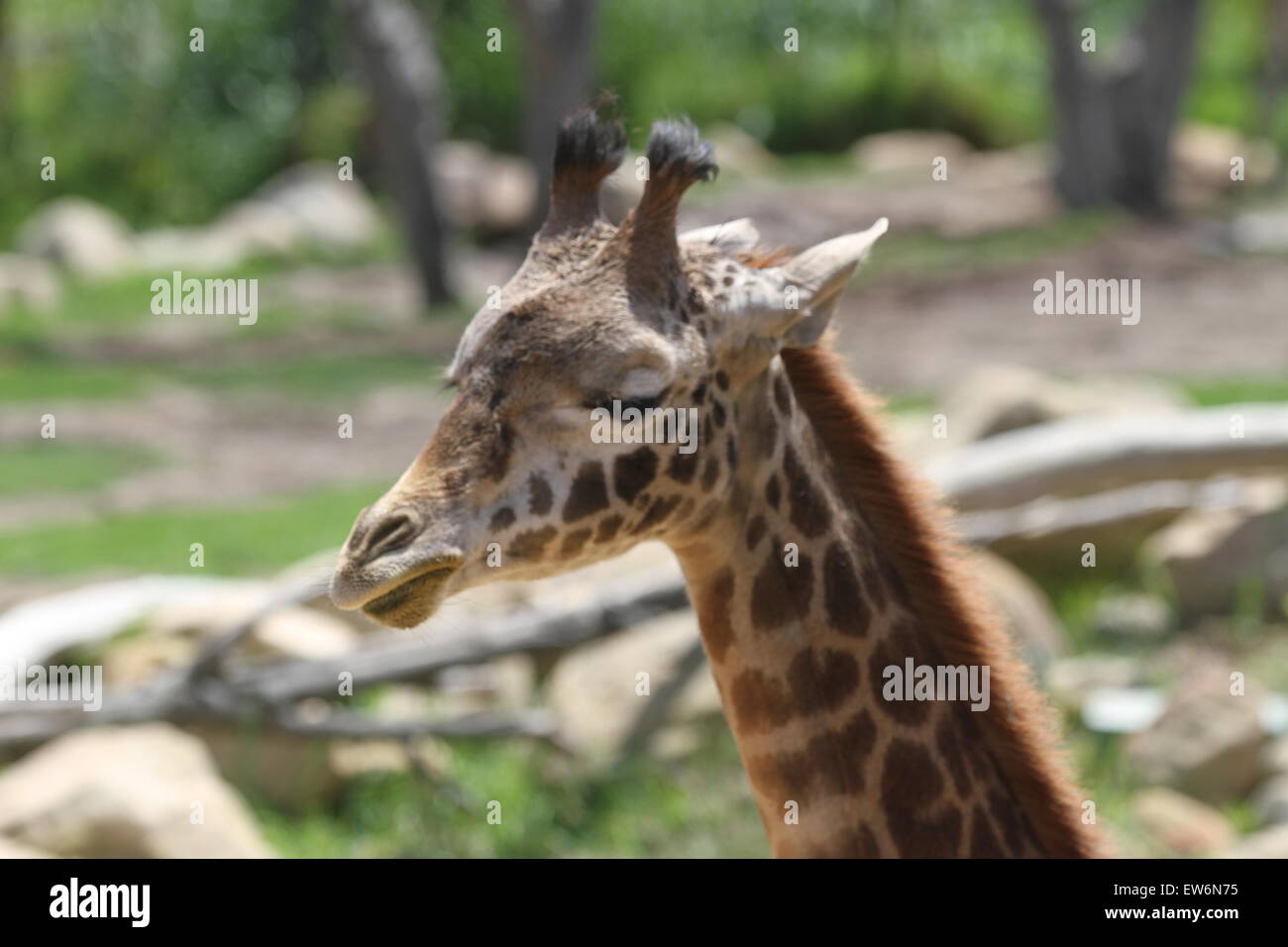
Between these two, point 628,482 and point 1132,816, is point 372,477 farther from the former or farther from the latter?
point 628,482

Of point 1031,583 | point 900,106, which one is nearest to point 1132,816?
point 1031,583

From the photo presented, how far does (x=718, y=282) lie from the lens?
3357mm

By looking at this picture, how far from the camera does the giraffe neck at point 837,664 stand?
11.4 feet

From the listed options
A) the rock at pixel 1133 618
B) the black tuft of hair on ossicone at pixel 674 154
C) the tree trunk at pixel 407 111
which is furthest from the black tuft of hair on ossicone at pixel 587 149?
the tree trunk at pixel 407 111

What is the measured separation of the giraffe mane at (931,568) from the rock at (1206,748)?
3.96m

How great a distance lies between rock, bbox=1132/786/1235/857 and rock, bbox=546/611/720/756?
1800 mm

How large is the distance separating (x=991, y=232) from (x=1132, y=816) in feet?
41.4

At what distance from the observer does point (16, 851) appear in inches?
210

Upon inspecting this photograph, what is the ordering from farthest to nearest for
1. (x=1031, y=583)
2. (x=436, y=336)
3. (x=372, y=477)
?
(x=436, y=336)
(x=372, y=477)
(x=1031, y=583)

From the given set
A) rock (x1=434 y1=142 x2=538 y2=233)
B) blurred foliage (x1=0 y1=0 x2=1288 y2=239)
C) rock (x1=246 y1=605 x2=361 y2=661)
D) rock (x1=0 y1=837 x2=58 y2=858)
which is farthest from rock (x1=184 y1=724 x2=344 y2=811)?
blurred foliage (x1=0 y1=0 x2=1288 y2=239)

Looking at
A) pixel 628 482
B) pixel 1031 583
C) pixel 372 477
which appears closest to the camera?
pixel 628 482

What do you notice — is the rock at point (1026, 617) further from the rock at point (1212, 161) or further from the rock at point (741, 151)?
the rock at point (741, 151)

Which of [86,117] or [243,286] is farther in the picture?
[86,117]

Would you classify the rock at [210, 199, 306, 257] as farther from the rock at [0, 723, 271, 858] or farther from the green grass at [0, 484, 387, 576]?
the rock at [0, 723, 271, 858]
